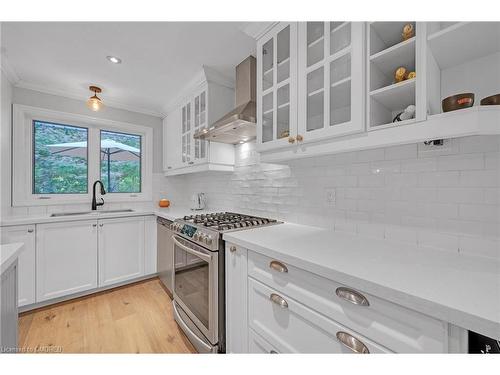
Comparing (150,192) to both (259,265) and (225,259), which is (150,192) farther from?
(259,265)

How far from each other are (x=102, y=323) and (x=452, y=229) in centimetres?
269

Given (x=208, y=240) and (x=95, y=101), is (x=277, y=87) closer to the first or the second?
(x=208, y=240)

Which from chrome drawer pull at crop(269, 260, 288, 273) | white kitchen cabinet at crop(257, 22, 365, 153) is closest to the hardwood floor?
chrome drawer pull at crop(269, 260, 288, 273)

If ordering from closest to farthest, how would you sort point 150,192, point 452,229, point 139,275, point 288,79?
point 452,229, point 288,79, point 139,275, point 150,192

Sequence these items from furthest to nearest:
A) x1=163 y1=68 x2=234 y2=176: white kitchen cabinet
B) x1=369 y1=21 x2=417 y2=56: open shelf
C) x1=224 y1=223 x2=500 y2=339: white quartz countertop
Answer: x1=163 y1=68 x2=234 y2=176: white kitchen cabinet, x1=369 y1=21 x2=417 y2=56: open shelf, x1=224 y1=223 x2=500 y2=339: white quartz countertop

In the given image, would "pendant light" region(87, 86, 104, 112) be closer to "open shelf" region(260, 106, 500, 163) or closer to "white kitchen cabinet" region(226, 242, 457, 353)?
"white kitchen cabinet" region(226, 242, 457, 353)

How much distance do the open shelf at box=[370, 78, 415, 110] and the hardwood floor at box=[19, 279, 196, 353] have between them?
6.80 feet

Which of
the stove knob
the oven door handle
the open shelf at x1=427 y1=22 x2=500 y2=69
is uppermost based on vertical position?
the open shelf at x1=427 y1=22 x2=500 y2=69

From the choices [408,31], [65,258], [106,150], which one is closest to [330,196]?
[408,31]

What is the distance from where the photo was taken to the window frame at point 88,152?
2340 mm

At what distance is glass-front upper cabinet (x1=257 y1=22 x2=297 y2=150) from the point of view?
52.2 inches

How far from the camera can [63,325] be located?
6.24ft
